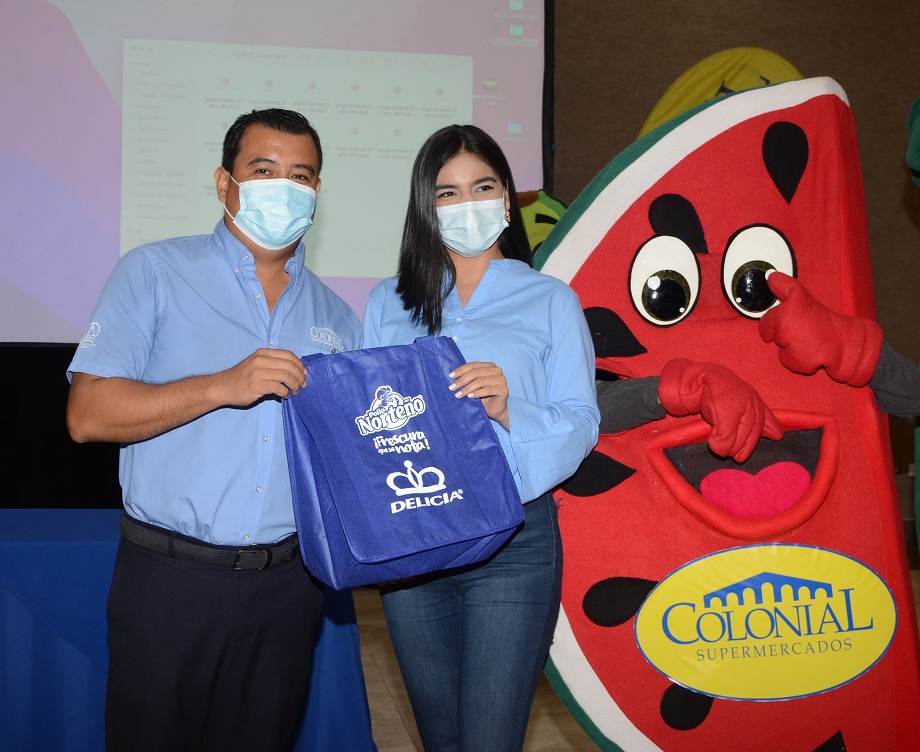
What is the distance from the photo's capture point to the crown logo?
121cm

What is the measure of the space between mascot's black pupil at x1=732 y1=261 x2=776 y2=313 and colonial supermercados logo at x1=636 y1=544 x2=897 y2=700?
459 millimetres

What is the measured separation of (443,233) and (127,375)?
56 cm

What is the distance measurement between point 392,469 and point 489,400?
179 mm

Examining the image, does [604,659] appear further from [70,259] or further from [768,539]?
[70,259]

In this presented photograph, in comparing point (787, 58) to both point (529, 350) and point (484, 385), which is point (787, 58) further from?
point (484, 385)

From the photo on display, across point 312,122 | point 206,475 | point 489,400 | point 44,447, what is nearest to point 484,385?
point 489,400

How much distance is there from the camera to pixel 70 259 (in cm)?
324

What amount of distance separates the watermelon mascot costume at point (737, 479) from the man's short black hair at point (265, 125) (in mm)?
605

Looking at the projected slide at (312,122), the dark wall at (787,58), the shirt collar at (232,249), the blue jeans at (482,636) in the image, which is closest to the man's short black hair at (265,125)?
the shirt collar at (232,249)

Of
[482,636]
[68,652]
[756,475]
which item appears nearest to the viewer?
[482,636]


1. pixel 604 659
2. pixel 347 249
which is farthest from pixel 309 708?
pixel 347 249

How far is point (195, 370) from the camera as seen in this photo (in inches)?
53.3

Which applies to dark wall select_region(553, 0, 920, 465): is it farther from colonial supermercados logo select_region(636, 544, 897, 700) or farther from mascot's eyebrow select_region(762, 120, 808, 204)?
colonial supermercados logo select_region(636, 544, 897, 700)

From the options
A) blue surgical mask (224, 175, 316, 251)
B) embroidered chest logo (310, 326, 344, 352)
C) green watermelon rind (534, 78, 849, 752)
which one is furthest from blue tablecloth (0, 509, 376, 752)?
blue surgical mask (224, 175, 316, 251)
